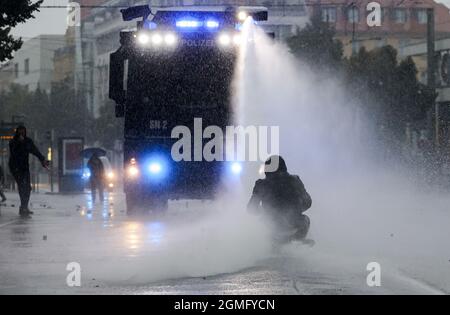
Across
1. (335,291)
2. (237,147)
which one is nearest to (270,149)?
(237,147)

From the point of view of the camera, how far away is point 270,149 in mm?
24266

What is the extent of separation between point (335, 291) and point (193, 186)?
45.0 ft

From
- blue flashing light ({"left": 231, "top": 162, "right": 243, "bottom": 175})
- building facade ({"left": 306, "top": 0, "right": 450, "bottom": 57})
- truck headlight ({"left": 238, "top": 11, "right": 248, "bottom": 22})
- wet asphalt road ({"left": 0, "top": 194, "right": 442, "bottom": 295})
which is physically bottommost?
wet asphalt road ({"left": 0, "top": 194, "right": 442, "bottom": 295})

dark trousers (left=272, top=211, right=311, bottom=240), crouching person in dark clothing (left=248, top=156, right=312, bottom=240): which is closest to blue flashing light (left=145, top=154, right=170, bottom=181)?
crouching person in dark clothing (left=248, top=156, right=312, bottom=240)

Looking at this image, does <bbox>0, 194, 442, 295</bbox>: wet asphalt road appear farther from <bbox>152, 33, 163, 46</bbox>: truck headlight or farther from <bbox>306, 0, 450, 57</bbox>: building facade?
<bbox>306, 0, 450, 57</bbox>: building facade

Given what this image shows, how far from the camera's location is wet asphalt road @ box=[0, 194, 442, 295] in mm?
11047

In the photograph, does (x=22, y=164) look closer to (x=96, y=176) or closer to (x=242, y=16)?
(x=242, y=16)

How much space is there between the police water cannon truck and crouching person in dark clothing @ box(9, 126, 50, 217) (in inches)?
79.6

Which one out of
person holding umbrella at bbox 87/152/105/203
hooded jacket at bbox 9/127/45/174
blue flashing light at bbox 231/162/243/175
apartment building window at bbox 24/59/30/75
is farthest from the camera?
apartment building window at bbox 24/59/30/75

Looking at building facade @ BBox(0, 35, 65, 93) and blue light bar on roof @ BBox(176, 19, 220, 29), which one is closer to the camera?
blue light bar on roof @ BBox(176, 19, 220, 29)

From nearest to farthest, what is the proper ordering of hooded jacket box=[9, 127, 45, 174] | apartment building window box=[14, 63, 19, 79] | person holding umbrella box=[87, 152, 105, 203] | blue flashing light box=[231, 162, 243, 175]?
blue flashing light box=[231, 162, 243, 175]
hooded jacket box=[9, 127, 45, 174]
person holding umbrella box=[87, 152, 105, 203]
apartment building window box=[14, 63, 19, 79]
